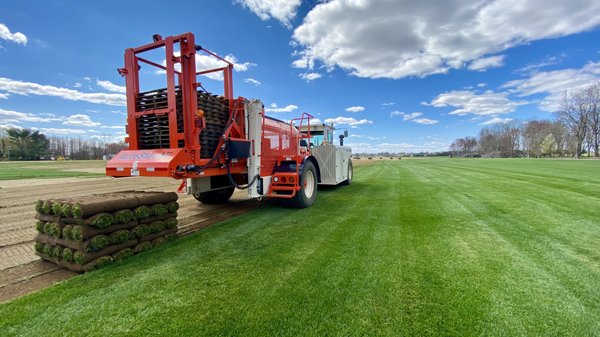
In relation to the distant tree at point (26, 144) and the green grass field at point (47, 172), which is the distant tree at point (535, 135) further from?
the distant tree at point (26, 144)

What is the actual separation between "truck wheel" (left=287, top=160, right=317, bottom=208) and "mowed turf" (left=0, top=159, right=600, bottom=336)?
1.76 metres

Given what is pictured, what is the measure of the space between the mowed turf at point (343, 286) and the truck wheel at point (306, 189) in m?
1.76

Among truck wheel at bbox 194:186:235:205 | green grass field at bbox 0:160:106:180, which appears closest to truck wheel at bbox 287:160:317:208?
truck wheel at bbox 194:186:235:205

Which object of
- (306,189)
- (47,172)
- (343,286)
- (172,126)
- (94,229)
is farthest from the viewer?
(47,172)

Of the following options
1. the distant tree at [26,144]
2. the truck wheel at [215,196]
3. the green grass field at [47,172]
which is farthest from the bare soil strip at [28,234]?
the distant tree at [26,144]

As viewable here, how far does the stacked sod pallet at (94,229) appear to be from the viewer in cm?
356

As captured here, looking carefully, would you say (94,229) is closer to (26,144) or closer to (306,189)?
(306,189)

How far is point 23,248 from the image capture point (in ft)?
15.3

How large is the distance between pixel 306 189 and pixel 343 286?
4796 mm

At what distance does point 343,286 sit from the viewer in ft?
10.3

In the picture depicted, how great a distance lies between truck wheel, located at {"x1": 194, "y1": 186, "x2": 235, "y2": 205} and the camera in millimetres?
8078

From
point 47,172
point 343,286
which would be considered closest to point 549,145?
point 343,286

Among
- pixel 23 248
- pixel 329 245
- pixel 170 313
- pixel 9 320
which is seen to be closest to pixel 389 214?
pixel 329 245

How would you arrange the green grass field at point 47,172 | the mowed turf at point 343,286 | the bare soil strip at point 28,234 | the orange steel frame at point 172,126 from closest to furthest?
the mowed turf at point 343,286 → the bare soil strip at point 28,234 → the orange steel frame at point 172,126 → the green grass field at point 47,172
